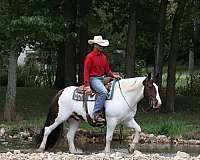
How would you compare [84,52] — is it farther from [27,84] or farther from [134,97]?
[134,97]

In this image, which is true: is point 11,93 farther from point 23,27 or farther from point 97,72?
point 97,72

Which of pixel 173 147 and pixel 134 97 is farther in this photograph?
pixel 173 147

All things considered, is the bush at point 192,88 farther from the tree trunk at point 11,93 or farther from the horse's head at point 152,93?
the horse's head at point 152,93

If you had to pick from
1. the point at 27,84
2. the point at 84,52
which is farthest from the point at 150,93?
the point at 27,84

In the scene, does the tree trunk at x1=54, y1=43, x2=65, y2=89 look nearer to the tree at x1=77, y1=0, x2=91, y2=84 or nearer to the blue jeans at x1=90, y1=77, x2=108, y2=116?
the tree at x1=77, y1=0, x2=91, y2=84

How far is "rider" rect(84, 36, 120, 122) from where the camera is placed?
1408 cm

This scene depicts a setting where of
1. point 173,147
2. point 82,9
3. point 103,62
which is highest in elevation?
point 82,9

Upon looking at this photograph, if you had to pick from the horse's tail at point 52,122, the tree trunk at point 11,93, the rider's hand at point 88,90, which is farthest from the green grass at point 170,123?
the rider's hand at point 88,90

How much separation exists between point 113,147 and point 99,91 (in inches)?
100.0

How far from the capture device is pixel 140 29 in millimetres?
29688

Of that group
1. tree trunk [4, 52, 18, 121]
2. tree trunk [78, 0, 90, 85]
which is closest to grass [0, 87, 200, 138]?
tree trunk [4, 52, 18, 121]

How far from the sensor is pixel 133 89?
14258 mm

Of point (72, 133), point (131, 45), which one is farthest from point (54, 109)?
point (131, 45)

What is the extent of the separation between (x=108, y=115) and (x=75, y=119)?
1.30 meters
